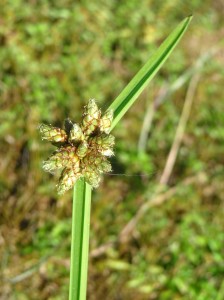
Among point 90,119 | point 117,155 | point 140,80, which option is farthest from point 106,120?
point 117,155

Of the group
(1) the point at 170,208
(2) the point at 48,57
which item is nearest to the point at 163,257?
(1) the point at 170,208

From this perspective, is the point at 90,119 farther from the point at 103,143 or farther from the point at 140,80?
the point at 140,80

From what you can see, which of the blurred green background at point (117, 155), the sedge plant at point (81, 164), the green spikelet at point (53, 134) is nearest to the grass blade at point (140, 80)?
the sedge plant at point (81, 164)

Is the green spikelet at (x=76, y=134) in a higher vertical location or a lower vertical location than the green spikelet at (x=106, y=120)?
lower

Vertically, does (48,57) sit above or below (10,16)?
below

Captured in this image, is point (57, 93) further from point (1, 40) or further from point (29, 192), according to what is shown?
point (29, 192)

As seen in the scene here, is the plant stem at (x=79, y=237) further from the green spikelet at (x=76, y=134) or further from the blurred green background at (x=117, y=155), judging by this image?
the blurred green background at (x=117, y=155)

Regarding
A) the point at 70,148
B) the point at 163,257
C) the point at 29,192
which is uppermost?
the point at 29,192

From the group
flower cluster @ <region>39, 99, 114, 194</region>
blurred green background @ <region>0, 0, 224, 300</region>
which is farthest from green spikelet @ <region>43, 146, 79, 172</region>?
blurred green background @ <region>0, 0, 224, 300</region>
